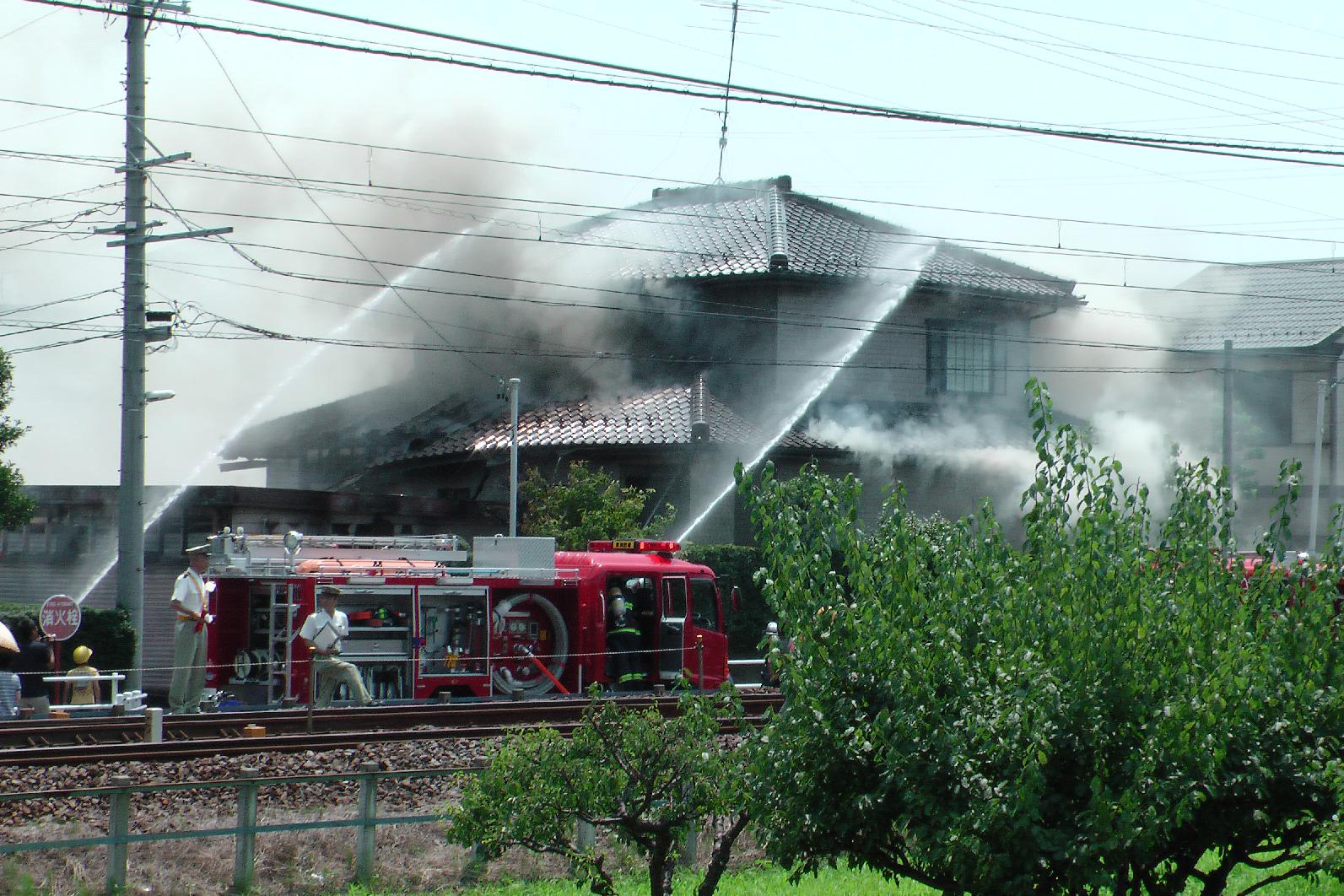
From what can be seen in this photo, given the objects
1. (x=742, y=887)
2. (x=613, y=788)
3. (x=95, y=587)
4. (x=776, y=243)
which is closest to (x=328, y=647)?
(x=742, y=887)

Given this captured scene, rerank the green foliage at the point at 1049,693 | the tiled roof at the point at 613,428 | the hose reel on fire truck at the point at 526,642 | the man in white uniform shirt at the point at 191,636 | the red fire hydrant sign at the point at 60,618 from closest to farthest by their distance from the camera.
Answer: the green foliage at the point at 1049,693
the man in white uniform shirt at the point at 191,636
the red fire hydrant sign at the point at 60,618
the hose reel on fire truck at the point at 526,642
the tiled roof at the point at 613,428

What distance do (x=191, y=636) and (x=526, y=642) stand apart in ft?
14.7

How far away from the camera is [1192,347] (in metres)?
44.0

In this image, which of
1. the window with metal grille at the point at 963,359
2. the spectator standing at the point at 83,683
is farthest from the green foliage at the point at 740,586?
the spectator standing at the point at 83,683

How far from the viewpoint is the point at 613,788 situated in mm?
7230

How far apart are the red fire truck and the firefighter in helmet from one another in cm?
12

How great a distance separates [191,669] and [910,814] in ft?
40.6

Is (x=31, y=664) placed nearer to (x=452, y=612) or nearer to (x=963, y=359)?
(x=452, y=612)

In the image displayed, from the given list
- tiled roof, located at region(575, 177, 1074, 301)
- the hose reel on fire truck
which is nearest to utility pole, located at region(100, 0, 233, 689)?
the hose reel on fire truck

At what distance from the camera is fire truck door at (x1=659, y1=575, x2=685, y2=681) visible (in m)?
19.3

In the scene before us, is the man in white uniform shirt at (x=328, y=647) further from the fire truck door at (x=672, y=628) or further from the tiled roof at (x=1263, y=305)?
the tiled roof at (x=1263, y=305)

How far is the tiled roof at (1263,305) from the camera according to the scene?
45094 millimetres

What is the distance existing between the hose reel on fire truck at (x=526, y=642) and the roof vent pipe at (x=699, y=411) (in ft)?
40.4

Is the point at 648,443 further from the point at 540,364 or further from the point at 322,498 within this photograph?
the point at 322,498
